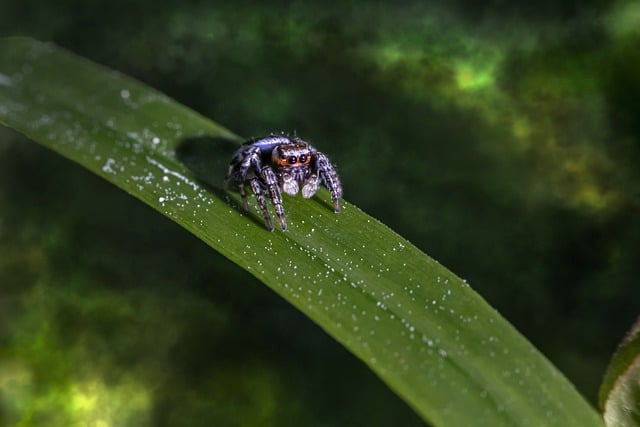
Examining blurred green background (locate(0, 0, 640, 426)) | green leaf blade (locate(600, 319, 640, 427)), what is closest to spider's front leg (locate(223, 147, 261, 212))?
blurred green background (locate(0, 0, 640, 426))

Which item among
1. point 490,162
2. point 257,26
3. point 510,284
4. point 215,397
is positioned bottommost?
point 215,397

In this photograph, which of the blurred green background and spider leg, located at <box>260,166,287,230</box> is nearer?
spider leg, located at <box>260,166,287,230</box>

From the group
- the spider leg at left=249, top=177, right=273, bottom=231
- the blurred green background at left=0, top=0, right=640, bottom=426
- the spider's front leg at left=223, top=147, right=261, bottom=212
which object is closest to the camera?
the spider leg at left=249, top=177, right=273, bottom=231

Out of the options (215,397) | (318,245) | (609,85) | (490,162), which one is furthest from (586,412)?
(609,85)

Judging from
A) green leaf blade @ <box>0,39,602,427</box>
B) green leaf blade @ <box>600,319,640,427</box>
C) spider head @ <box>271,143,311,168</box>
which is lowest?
green leaf blade @ <box>600,319,640,427</box>

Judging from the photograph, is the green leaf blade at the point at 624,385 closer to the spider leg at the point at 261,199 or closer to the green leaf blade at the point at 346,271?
the green leaf blade at the point at 346,271

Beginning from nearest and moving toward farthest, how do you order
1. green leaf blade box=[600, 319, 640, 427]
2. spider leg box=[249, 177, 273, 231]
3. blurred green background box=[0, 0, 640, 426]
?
green leaf blade box=[600, 319, 640, 427] < spider leg box=[249, 177, 273, 231] < blurred green background box=[0, 0, 640, 426]

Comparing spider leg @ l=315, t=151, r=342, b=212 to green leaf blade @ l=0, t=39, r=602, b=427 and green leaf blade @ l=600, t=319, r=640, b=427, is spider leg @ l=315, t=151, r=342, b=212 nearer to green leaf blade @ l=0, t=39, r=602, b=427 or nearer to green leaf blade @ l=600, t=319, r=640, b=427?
green leaf blade @ l=0, t=39, r=602, b=427

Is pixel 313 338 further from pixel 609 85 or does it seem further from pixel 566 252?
pixel 609 85

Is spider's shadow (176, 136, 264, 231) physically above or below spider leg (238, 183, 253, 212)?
above
